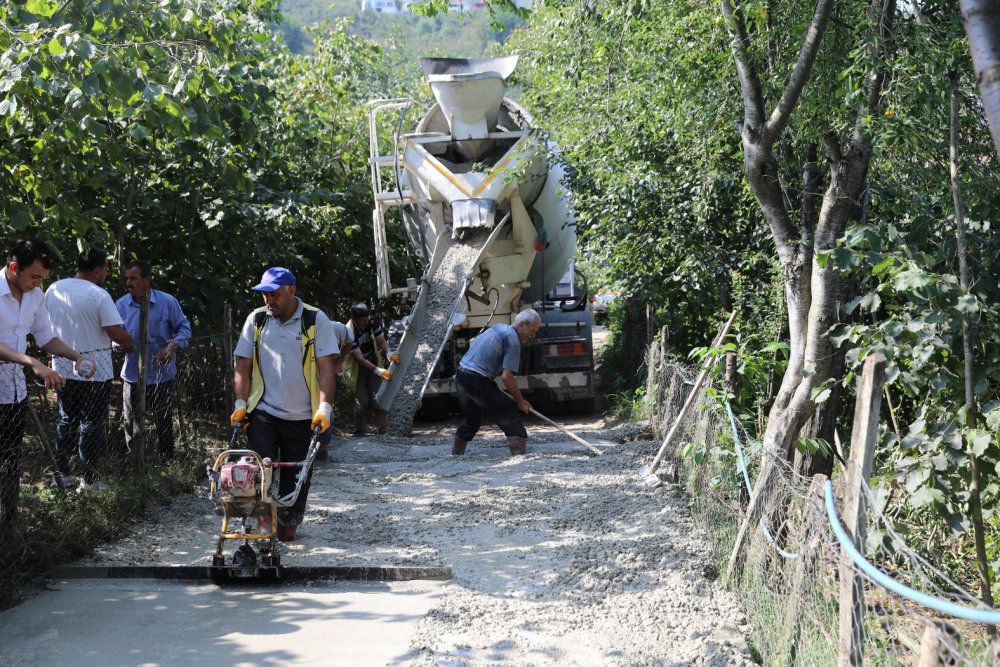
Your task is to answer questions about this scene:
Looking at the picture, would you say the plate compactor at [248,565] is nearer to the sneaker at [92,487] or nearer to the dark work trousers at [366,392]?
the sneaker at [92,487]

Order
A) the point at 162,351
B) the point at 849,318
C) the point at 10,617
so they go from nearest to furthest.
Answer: the point at 10,617, the point at 849,318, the point at 162,351

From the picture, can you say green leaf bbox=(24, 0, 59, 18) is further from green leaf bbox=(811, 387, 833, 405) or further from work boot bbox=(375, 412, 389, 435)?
work boot bbox=(375, 412, 389, 435)

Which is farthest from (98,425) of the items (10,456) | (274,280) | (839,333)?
(839,333)

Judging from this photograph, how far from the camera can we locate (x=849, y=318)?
6.46 meters

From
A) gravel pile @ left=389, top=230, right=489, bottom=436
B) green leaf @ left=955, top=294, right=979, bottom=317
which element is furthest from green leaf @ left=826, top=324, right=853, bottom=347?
gravel pile @ left=389, top=230, right=489, bottom=436

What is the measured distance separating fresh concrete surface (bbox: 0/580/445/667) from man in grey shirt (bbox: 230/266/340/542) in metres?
0.98

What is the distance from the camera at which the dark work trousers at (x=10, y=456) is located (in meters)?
5.72

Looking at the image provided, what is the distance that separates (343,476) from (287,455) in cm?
224

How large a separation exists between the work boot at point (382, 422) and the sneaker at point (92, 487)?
4060 millimetres

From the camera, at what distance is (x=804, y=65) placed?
213 inches

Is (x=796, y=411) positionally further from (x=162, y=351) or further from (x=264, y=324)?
(x=162, y=351)

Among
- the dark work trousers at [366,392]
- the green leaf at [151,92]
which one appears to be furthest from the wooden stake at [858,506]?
the dark work trousers at [366,392]

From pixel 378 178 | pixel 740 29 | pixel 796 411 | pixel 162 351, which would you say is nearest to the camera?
pixel 796 411

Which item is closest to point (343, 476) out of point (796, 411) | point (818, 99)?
point (796, 411)
